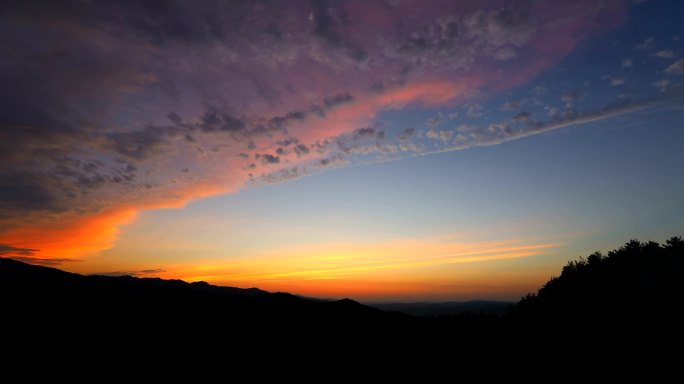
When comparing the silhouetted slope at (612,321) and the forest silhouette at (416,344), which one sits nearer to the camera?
the silhouetted slope at (612,321)

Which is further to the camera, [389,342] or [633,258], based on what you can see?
[633,258]

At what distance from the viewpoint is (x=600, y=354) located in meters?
24.0

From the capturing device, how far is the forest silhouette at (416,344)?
2367 cm

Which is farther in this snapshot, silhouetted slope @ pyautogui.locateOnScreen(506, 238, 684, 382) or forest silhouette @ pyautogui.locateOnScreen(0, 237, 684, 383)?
forest silhouette @ pyautogui.locateOnScreen(0, 237, 684, 383)

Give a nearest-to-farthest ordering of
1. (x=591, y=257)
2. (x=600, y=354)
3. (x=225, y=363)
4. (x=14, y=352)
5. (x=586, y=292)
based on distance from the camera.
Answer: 1. (x=600, y=354)
2. (x=225, y=363)
3. (x=14, y=352)
4. (x=586, y=292)
5. (x=591, y=257)

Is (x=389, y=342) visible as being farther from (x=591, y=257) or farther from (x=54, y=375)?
(x=591, y=257)

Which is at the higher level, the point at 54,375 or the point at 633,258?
the point at 633,258

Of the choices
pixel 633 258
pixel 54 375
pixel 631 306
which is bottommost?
pixel 54 375

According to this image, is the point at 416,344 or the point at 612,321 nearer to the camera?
the point at 612,321

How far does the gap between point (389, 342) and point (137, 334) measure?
27128mm

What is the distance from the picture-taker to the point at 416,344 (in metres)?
31.8

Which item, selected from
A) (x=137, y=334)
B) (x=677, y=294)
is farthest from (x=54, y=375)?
(x=677, y=294)

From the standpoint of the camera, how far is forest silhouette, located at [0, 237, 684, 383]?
23672 millimetres

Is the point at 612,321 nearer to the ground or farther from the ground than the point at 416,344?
farther from the ground
